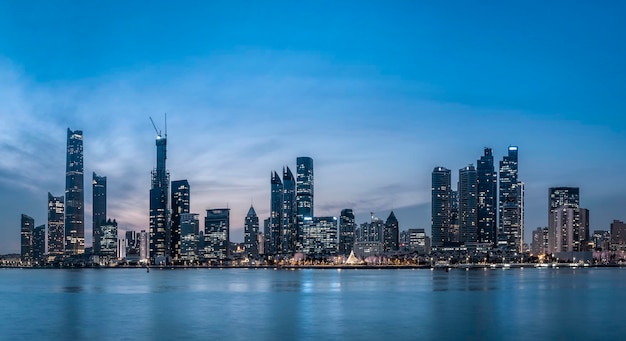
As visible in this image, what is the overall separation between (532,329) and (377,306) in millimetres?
22951

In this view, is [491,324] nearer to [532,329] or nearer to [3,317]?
[532,329]

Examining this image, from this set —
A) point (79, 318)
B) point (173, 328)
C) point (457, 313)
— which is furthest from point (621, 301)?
point (79, 318)

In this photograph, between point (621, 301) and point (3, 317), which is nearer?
point (3, 317)

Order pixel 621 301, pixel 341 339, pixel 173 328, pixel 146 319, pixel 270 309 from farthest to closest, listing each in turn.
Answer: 1. pixel 621 301
2. pixel 270 309
3. pixel 146 319
4. pixel 173 328
5. pixel 341 339

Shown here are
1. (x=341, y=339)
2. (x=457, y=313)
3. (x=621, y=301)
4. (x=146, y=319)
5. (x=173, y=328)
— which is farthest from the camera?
(x=621, y=301)

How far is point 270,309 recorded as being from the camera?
3007 inches

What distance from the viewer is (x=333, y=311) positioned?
2899 inches

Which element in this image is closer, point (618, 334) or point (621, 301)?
point (618, 334)

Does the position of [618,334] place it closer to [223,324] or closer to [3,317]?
[223,324]

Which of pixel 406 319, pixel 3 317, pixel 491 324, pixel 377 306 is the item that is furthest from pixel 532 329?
pixel 3 317

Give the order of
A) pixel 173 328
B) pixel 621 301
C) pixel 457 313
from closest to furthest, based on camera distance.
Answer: pixel 173 328
pixel 457 313
pixel 621 301

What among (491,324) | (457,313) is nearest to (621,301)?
(457,313)

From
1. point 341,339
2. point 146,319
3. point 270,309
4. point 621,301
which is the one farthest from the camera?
point 621,301

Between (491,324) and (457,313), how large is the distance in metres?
9.85
